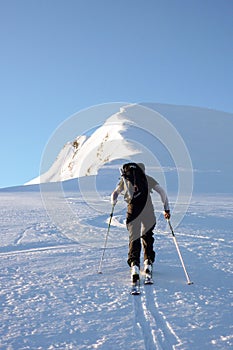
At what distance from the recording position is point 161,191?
7.00 metres

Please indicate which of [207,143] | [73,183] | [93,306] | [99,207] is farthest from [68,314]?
[207,143]

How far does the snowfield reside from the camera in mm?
4082

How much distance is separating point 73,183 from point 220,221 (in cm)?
1831

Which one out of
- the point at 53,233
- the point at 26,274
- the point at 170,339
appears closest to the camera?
the point at 170,339

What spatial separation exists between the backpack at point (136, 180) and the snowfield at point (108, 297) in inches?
55.0

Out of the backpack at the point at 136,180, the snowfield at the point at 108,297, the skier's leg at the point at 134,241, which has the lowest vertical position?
the snowfield at the point at 108,297

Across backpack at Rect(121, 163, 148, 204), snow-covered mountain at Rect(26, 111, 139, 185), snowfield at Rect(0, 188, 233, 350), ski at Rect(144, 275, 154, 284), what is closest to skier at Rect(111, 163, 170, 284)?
backpack at Rect(121, 163, 148, 204)

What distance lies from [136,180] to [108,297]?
2102mm

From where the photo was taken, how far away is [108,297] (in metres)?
5.50

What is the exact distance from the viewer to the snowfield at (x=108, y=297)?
13.4ft

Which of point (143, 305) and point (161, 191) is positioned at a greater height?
point (161, 191)

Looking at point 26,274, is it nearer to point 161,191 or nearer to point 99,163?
point 161,191

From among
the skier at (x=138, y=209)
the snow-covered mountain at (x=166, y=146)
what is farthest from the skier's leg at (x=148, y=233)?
the snow-covered mountain at (x=166, y=146)

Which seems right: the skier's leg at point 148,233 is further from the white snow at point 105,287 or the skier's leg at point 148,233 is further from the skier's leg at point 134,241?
the white snow at point 105,287
